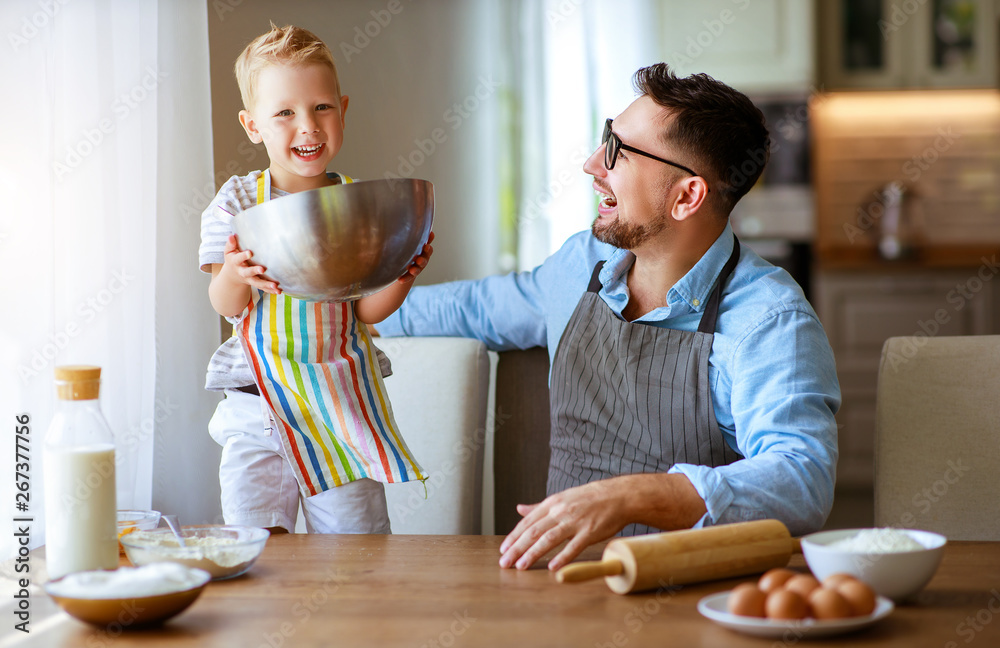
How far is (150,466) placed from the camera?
1.63 metres

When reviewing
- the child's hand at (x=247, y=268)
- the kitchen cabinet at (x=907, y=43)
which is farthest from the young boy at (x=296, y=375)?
the kitchen cabinet at (x=907, y=43)

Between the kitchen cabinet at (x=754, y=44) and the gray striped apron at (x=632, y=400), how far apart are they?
253 cm

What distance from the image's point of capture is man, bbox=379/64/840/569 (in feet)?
3.91

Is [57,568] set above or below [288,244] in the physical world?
below

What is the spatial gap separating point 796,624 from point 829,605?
0.10ft

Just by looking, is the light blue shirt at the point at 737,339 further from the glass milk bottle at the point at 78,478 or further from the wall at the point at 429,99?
the wall at the point at 429,99

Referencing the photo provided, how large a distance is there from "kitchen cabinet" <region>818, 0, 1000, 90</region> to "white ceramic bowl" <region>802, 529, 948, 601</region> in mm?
3721

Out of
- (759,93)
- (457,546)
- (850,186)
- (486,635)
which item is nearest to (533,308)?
(457,546)

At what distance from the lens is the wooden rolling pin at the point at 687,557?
83 centimetres

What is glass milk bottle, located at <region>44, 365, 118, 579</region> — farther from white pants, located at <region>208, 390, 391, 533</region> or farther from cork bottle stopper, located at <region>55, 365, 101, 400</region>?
white pants, located at <region>208, 390, 391, 533</region>

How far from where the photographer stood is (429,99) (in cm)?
274

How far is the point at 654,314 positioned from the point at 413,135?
1.42m

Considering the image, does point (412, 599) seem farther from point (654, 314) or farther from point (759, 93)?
point (759, 93)

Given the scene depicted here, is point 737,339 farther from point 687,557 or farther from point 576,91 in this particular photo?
point 576,91
